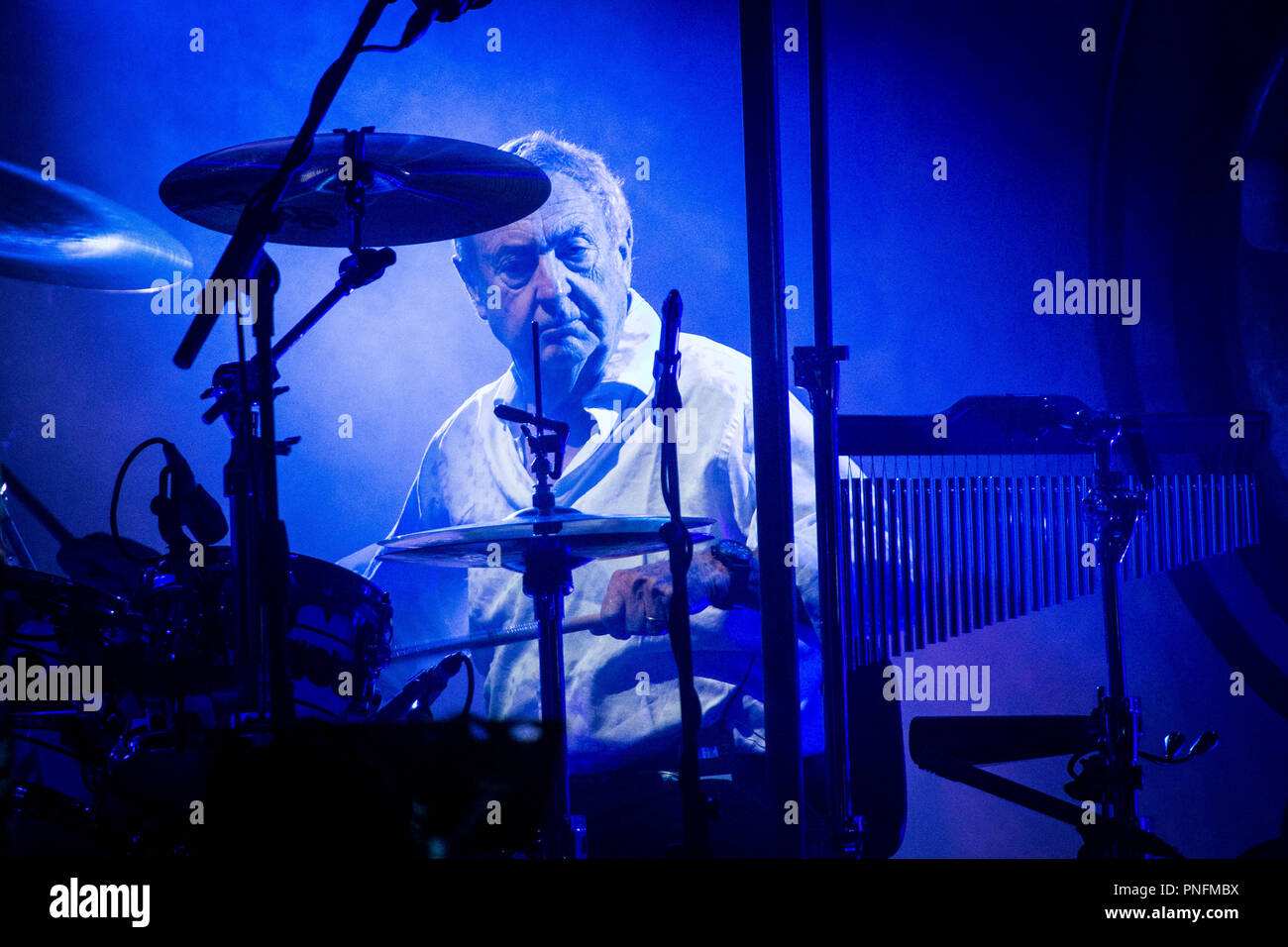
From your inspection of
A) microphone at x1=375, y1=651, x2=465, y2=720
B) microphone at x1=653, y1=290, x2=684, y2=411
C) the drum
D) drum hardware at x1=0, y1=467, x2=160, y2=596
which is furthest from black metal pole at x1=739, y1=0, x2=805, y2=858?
drum hardware at x1=0, y1=467, x2=160, y2=596

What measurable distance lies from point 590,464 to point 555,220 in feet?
2.36

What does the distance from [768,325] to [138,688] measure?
1620mm

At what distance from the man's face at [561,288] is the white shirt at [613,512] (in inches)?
2.7

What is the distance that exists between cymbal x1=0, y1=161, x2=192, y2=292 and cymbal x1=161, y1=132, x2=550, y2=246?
0.56m

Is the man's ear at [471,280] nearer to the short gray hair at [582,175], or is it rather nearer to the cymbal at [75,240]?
the short gray hair at [582,175]

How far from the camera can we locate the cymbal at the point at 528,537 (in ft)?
7.85

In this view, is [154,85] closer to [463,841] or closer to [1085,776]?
[463,841]

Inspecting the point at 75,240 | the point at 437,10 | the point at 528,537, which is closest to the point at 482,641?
the point at 528,537

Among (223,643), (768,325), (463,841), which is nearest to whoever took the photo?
(463,841)

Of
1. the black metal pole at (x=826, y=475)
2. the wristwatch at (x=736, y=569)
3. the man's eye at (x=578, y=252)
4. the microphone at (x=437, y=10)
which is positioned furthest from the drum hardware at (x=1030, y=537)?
the microphone at (x=437, y=10)

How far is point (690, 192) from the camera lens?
344cm

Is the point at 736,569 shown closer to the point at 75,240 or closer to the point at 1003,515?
the point at 1003,515
